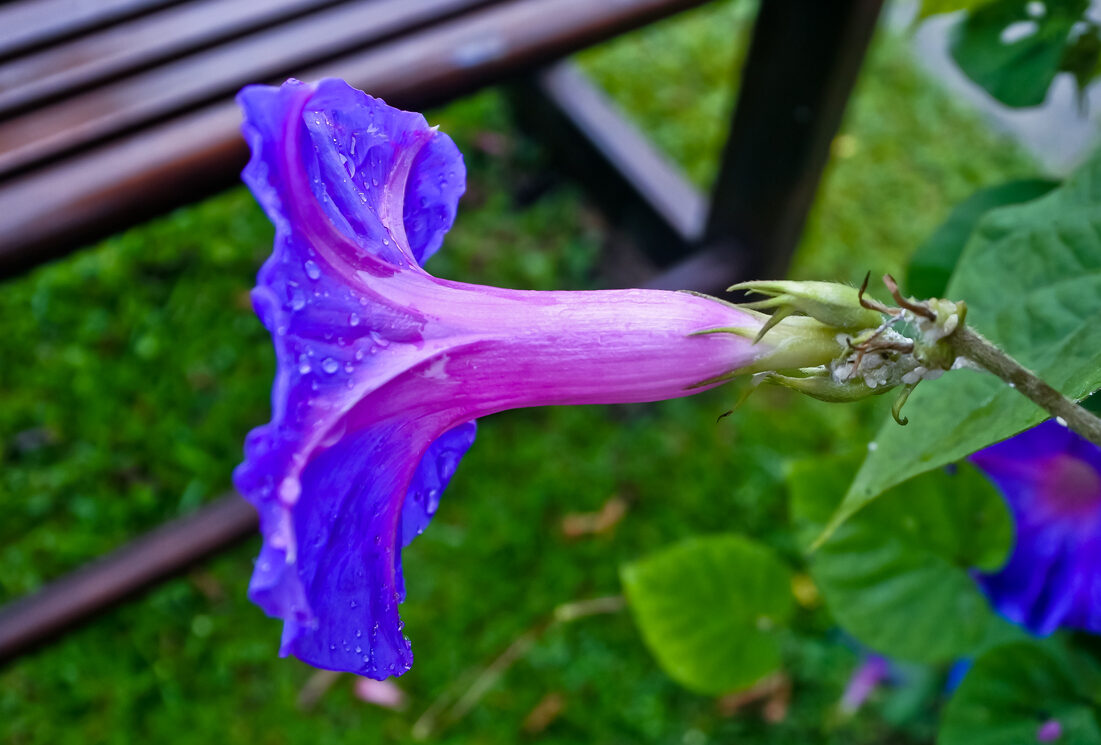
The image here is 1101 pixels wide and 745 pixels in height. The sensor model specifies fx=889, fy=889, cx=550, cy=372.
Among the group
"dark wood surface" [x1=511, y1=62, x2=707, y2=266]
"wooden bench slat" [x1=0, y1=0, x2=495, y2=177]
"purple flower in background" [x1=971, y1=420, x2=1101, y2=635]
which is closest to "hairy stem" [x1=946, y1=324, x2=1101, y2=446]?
"purple flower in background" [x1=971, y1=420, x2=1101, y2=635]

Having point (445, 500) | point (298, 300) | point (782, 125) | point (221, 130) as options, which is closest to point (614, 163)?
point (782, 125)

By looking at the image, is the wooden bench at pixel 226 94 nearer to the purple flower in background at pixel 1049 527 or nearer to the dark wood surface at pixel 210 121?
the dark wood surface at pixel 210 121

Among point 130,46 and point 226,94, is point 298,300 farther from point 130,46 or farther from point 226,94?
point 130,46

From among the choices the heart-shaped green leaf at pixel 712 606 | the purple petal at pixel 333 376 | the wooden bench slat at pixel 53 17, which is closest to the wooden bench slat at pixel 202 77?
the wooden bench slat at pixel 53 17

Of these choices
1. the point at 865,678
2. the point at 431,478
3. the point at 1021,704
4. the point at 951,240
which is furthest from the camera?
the point at 865,678

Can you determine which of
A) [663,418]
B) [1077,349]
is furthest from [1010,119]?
[1077,349]

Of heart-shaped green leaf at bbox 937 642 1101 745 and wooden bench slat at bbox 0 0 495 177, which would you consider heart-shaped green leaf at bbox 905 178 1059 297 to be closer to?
heart-shaped green leaf at bbox 937 642 1101 745
